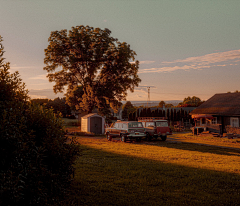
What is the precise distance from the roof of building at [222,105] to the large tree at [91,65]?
45.4 ft

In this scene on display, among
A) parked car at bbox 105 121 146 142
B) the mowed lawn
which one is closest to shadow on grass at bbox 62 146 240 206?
the mowed lawn

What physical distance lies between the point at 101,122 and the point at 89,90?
7001mm

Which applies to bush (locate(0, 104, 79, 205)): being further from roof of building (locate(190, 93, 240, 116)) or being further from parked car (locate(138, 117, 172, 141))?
roof of building (locate(190, 93, 240, 116))

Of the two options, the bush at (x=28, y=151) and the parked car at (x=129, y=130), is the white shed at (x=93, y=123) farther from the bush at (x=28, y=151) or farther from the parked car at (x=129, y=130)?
the bush at (x=28, y=151)

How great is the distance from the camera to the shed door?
36594 millimetres

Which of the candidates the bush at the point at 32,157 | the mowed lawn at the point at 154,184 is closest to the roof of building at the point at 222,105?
the mowed lawn at the point at 154,184

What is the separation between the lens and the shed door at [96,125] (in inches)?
1441

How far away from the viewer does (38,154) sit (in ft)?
17.0

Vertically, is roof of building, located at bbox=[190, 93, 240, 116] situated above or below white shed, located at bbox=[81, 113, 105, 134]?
above

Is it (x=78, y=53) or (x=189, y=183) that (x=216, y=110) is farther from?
(x=189, y=183)

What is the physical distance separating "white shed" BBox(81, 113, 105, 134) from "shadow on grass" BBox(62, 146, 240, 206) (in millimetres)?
25147

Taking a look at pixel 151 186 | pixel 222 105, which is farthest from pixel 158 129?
pixel 151 186

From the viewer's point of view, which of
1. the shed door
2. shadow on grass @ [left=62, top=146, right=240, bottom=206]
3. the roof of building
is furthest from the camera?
the shed door

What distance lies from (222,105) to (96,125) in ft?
65.5
